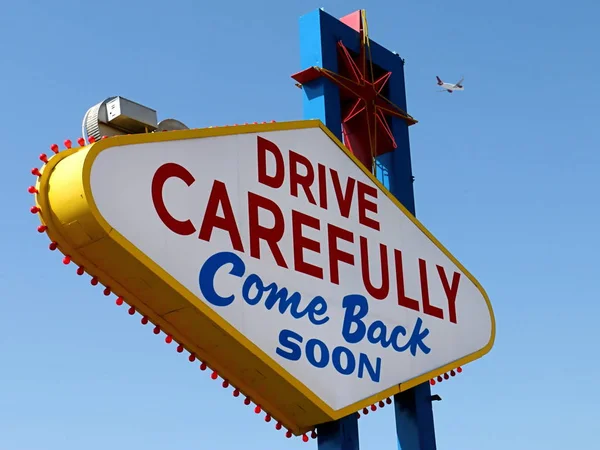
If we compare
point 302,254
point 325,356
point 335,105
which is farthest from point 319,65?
point 325,356

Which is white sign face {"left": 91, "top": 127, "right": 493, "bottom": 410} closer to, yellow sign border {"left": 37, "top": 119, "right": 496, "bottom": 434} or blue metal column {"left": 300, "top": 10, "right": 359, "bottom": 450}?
yellow sign border {"left": 37, "top": 119, "right": 496, "bottom": 434}

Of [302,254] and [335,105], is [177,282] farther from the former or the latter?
[335,105]

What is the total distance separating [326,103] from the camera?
46.7 ft

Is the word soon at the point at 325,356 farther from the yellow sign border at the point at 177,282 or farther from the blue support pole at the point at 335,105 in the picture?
the blue support pole at the point at 335,105

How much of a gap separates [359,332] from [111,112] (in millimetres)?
4024

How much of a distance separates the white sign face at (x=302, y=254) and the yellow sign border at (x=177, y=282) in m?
0.07

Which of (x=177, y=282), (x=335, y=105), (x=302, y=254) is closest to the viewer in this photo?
(x=177, y=282)

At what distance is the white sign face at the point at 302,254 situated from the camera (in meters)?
10.7

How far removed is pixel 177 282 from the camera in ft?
34.8

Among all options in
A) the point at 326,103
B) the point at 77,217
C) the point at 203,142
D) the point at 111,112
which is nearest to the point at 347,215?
the point at 326,103

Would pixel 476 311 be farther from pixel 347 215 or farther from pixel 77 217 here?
pixel 77 217

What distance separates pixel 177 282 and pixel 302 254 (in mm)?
2241

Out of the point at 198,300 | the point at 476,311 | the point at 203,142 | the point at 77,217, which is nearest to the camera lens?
the point at 77,217

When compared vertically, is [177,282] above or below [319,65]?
below
